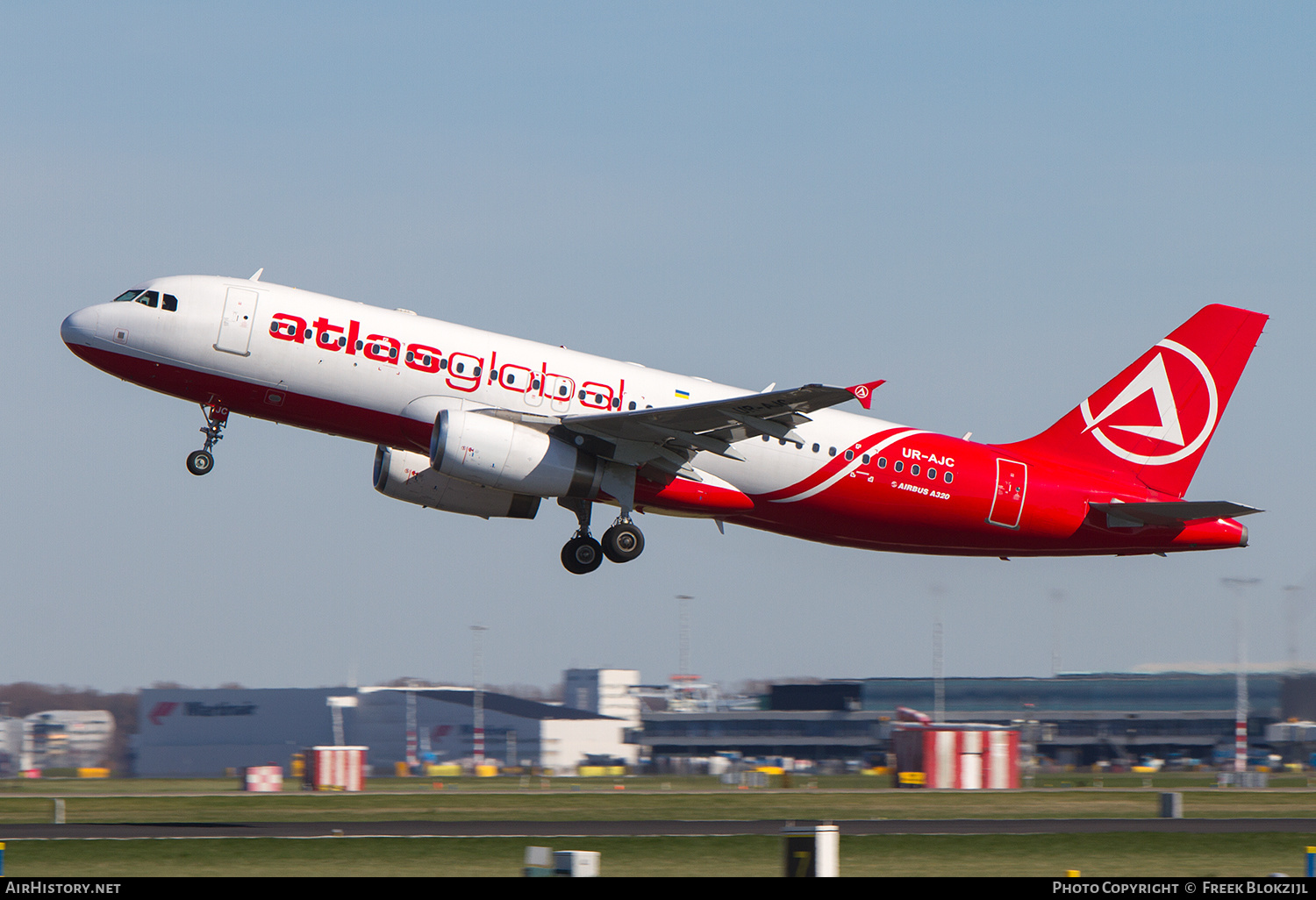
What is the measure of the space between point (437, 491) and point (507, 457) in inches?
163

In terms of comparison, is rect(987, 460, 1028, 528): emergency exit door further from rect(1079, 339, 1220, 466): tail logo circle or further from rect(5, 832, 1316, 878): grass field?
rect(5, 832, 1316, 878): grass field

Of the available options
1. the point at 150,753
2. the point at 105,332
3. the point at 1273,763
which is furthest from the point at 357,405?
the point at 150,753

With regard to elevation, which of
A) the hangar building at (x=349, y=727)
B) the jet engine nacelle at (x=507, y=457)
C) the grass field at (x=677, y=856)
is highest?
the jet engine nacelle at (x=507, y=457)

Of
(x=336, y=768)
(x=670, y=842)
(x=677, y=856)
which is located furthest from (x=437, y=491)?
(x=336, y=768)

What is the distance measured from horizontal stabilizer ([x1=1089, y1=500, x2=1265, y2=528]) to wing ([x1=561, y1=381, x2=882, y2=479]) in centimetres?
887

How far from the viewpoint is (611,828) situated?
120ft

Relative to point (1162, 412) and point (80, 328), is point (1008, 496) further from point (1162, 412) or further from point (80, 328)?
point (80, 328)

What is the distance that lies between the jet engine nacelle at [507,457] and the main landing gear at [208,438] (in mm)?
→ 5234

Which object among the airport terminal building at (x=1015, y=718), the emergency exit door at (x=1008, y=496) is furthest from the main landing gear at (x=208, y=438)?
the airport terminal building at (x=1015, y=718)

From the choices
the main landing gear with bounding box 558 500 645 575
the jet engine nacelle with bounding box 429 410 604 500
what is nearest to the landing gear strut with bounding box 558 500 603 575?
the main landing gear with bounding box 558 500 645 575

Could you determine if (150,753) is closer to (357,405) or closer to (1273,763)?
(1273,763)

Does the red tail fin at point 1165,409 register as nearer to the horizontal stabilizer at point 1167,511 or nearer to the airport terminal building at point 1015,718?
the horizontal stabilizer at point 1167,511

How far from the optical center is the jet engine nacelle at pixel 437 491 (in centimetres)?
3647

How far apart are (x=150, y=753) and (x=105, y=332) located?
277 ft
